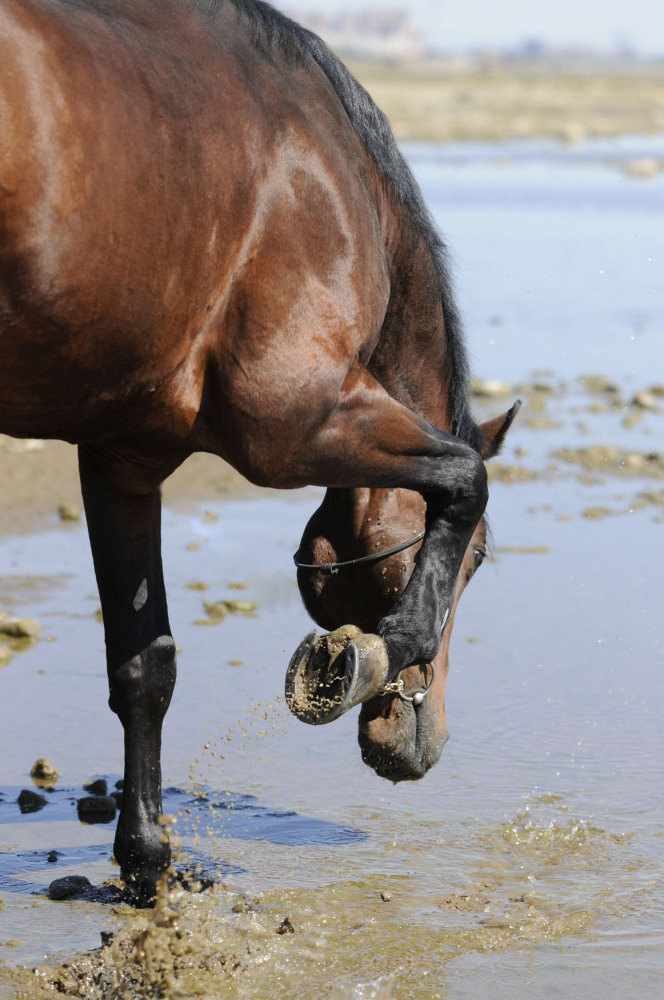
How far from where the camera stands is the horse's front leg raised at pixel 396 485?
11.6ft

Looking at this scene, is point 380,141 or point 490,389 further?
point 490,389

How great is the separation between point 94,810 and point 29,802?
220mm

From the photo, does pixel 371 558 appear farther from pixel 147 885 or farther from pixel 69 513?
pixel 69 513

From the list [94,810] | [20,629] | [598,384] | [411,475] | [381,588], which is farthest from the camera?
[598,384]

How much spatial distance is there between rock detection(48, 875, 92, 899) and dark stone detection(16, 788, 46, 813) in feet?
1.81

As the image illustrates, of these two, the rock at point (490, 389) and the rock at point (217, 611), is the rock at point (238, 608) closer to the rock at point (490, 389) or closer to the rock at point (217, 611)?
the rock at point (217, 611)

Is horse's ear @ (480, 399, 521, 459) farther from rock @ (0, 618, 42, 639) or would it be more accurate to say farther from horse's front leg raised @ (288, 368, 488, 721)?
rock @ (0, 618, 42, 639)

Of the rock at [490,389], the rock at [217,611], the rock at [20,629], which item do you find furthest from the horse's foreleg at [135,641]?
the rock at [490,389]

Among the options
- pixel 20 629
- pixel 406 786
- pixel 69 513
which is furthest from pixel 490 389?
pixel 406 786

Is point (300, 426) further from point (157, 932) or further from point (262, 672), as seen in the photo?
point (262, 672)

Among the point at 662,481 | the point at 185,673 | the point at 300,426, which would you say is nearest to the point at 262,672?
the point at 185,673

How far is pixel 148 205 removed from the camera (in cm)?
312

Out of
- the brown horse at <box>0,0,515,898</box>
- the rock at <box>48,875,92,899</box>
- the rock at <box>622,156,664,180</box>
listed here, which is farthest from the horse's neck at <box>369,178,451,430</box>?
the rock at <box>622,156,664,180</box>

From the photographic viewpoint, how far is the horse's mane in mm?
3652
